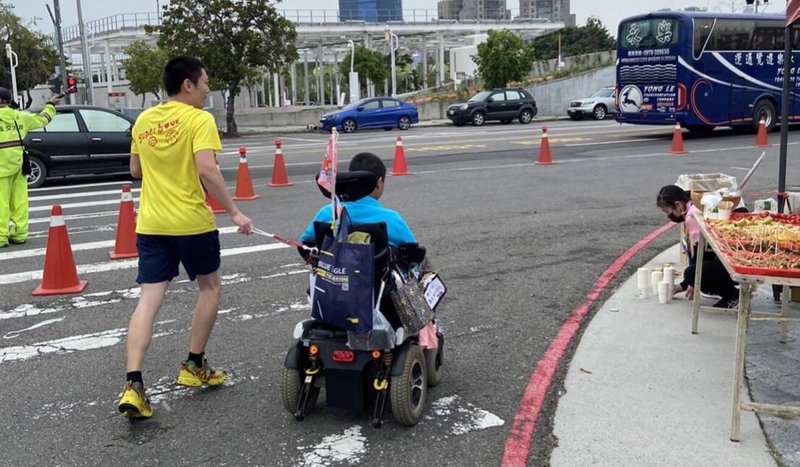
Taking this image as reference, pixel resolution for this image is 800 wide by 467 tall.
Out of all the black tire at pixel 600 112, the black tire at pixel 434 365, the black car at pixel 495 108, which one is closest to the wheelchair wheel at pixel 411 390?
the black tire at pixel 434 365

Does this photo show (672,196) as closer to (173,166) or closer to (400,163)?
(173,166)

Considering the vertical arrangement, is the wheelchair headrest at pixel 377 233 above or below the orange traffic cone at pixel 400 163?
above

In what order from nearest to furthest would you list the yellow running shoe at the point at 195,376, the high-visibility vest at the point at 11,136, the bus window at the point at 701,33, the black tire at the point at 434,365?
the black tire at the point at 434,365
the yellow running shoe at the point at 195,376
the high-visibility vest at the point at 11,136
the bus window at the point at 701,33

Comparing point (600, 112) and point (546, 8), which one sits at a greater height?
point (546, 8)

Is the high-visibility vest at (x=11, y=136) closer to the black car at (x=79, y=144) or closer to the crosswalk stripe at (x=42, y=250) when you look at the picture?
the crosswalk stripe at (x=42, y=250)

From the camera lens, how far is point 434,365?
457 cm

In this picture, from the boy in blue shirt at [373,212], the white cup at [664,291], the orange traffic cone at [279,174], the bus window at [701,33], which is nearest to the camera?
the boy in blue shirt at [373,212]

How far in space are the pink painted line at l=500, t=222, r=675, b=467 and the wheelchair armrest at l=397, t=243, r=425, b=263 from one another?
103 cm

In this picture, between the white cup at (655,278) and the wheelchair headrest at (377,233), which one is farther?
the white cup at (655,278)

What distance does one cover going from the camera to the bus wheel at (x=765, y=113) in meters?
22.5

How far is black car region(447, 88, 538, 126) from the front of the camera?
35344 millimetres

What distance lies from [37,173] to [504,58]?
3153 cm

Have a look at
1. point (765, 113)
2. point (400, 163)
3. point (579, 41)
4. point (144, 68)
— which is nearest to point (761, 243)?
point (400, 163)

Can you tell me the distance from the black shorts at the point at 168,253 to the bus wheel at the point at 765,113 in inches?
852
